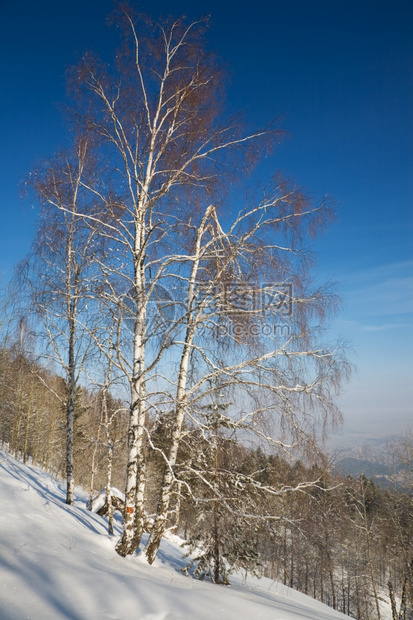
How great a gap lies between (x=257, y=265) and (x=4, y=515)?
18.6ft

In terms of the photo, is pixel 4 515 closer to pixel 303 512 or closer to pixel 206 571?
pixel 303 512

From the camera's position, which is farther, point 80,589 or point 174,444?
point 174,444

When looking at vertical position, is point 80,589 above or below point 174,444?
below

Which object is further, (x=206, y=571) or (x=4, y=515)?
(x=206, y=571)

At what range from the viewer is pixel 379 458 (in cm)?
1839

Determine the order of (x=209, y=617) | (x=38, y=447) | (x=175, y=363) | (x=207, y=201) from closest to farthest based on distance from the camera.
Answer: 1. (x=209, y=617)
2. (x=175, y=363)
3. (x=207, y=201)
4. (x=38, y=447)

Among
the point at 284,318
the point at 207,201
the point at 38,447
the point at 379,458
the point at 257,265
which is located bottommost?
the point at 38,447

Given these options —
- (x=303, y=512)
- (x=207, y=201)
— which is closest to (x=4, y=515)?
(x=303, y=512)

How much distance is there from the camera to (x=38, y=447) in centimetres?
2536

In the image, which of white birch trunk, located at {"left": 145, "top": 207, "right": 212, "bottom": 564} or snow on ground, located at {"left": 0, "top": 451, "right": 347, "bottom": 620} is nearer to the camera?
snow on ground, located at {"left": 0, "top": 451, "right": 347, "bottom": 620}

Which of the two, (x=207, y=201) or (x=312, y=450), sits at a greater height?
(x=207, y=201)

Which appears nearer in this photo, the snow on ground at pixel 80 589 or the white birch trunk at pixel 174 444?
the snow on ground at pixel 80 589

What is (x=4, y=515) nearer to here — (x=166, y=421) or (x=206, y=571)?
(x=166, y=421)

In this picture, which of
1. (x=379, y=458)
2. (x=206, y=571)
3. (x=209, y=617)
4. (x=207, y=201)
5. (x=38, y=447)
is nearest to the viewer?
(x=209, y=617)
